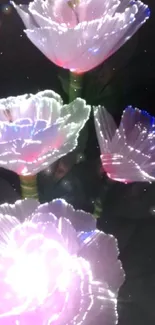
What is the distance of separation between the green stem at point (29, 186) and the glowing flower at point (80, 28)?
115mm

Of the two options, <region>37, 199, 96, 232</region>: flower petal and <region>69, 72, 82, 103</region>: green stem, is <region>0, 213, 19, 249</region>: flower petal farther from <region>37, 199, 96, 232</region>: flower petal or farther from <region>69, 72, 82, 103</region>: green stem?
<region>69, 72, 82, 103</region>: green stem

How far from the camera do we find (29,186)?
458 mm

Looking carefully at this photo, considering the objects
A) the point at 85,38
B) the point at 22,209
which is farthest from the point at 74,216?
the point at 85,38

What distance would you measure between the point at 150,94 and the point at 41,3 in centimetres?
19

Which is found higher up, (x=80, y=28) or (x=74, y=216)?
(x=80, y=28)

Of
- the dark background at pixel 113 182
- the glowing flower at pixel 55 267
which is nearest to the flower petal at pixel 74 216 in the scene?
the glowing flower at pixel 55 267

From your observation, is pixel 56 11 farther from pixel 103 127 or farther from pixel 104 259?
pixel 104 259

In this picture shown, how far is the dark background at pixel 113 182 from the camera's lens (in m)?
0.50

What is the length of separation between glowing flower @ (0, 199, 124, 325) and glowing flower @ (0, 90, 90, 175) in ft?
0.11

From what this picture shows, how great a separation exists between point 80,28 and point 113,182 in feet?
0.55

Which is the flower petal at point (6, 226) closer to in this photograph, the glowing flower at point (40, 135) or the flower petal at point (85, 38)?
the glowing flower at point (40, 135)

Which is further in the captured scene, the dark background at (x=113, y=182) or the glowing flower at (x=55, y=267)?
the dark background at (x=113, y=182)

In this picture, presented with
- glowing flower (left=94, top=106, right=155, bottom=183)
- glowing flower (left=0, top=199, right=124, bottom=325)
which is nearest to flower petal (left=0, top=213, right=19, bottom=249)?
glowing flower (left=0, top=199, right=124, bottom=325)

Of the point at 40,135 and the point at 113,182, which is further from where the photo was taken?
the point at 113,182
